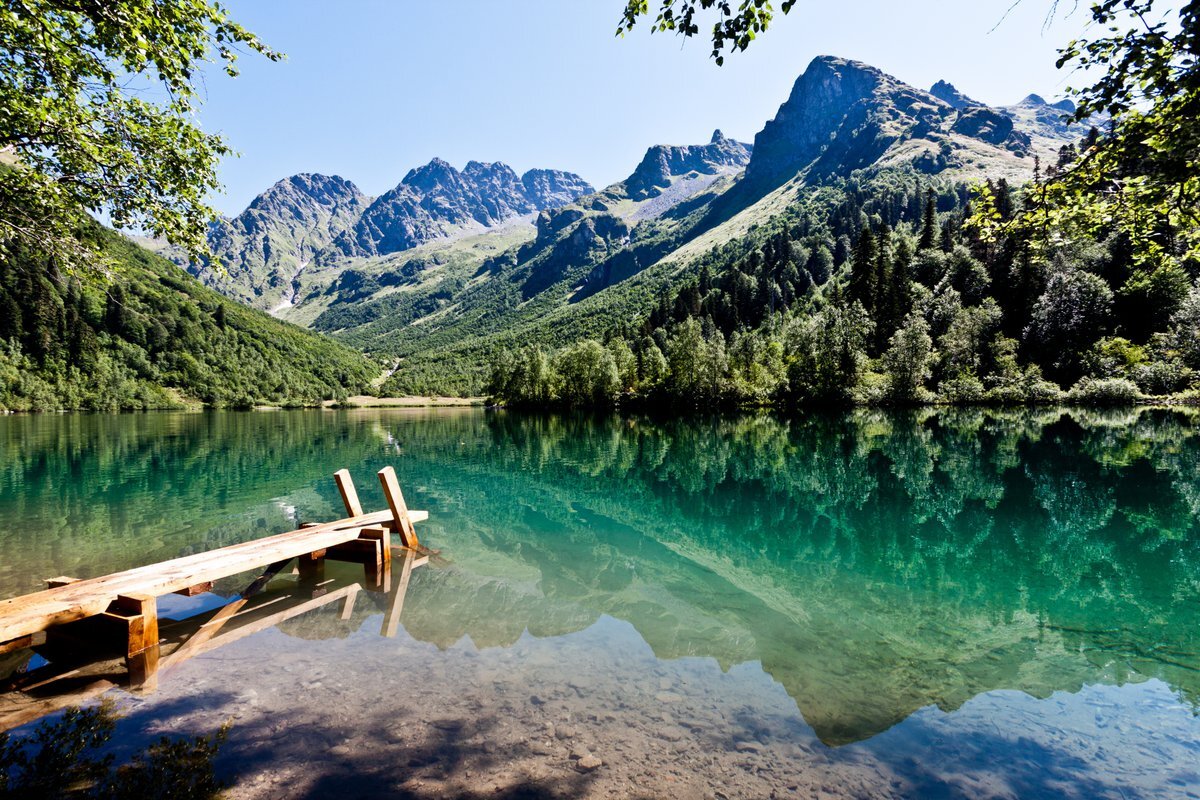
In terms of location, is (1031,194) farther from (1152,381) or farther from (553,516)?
(1152,381)

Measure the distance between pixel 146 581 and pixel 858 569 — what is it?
15775 millimetres

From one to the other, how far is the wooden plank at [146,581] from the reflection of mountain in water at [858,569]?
298cm

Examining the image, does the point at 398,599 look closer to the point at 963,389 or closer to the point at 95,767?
the point at 95,767

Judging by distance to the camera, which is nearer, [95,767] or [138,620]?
[95,767]

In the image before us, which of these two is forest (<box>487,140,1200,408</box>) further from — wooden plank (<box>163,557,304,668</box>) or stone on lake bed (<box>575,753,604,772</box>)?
wooden plank (<box>163,557,304,668</box>)

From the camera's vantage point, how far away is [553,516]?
72.3ft

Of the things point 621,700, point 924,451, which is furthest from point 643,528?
point 924,451

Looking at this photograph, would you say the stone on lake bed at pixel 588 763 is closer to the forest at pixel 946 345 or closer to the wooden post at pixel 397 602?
the wooden post at pixel 397 602

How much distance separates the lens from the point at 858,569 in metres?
14.4

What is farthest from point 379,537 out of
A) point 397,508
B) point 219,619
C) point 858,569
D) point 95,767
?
point 858,569


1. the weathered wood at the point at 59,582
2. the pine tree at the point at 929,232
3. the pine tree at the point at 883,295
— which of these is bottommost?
the weathered wood at the point at 59,582

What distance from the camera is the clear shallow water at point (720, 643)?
6.35 m

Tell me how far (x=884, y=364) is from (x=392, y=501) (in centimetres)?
8817

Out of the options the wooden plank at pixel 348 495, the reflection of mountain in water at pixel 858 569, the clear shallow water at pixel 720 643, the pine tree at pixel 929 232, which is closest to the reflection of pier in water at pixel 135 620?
the clear shallow water at pixel 720 643
